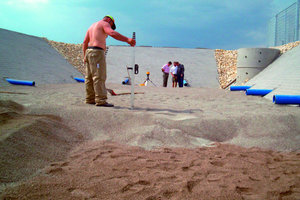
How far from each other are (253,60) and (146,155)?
11.1 m

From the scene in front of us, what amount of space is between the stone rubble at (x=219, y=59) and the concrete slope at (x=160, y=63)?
0.46m

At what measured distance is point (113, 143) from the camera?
3088 mm

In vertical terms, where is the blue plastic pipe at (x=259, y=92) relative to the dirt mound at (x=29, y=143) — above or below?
above

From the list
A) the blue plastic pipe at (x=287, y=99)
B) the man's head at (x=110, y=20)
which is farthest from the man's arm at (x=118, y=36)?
the blue plastic pipe at (x=287, y=99)

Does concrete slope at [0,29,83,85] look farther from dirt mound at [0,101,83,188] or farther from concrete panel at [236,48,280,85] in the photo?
concrete panel at [236,48,280,85]

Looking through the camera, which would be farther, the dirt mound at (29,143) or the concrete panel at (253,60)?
the concrete panel at (253,60)

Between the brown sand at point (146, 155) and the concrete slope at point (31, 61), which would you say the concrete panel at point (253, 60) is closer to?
the brown sand at point (146, 155)

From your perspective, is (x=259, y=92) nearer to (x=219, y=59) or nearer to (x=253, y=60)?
(x=253, y=60)

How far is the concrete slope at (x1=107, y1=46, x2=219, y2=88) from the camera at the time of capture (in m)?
15.4

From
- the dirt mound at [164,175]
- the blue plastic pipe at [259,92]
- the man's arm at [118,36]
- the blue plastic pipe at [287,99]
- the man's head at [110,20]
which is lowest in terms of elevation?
the dirt mound at [164,175]

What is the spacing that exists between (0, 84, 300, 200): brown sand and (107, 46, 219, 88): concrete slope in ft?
36.8

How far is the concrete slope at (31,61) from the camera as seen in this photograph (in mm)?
10516

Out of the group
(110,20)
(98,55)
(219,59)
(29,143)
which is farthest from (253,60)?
(29,143)

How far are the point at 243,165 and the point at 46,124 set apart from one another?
2681 mm
